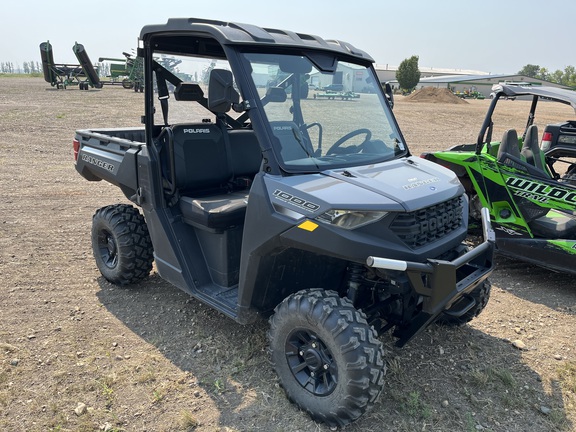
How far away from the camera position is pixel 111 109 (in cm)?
2056

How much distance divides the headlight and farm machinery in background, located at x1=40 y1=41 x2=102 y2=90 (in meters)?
→ 31.9

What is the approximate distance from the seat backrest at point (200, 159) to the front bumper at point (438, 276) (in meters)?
1.92

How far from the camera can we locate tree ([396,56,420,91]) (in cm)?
6034

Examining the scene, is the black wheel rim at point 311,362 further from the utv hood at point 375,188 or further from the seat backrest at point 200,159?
the seat backrest at point 200,159

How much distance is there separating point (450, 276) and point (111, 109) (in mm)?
20289

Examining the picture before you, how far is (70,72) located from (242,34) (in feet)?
110

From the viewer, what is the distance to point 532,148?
5.95 m

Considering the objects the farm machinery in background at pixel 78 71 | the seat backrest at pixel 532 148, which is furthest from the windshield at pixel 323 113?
the farm machinery in background at pixel 78 71

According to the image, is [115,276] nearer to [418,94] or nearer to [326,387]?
[326,387]

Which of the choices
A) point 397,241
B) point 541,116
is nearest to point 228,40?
point 397,241

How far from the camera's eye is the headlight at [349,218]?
2.69 meters

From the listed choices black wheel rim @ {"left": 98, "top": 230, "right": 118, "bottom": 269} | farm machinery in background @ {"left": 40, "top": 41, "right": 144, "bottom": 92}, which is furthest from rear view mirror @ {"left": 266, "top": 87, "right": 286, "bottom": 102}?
farm machinery in background @ {"left": 40, "top": 41, "right": 144, "bottom": 92}

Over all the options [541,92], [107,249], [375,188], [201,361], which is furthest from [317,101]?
[541,92]

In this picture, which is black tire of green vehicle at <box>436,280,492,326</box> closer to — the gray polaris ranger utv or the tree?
the gray polaris ranger utv
